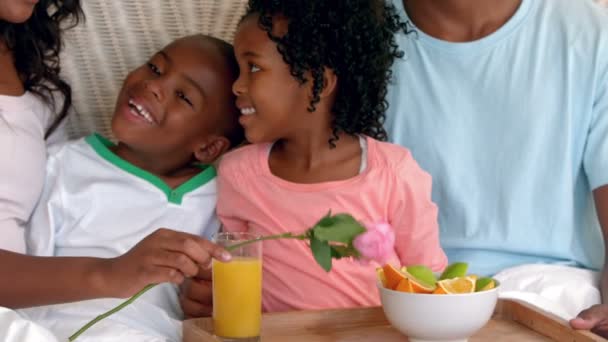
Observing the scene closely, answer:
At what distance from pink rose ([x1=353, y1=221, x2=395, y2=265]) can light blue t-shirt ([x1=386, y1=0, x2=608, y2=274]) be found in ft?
2.29

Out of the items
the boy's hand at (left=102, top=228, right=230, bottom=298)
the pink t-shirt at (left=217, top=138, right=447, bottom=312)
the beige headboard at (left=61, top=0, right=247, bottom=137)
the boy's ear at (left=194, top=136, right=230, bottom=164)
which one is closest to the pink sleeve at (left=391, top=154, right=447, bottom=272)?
the pink t-shirt at (left=217, top=138, right=447, bottom=312)

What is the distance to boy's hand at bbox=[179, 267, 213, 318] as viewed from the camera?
1750 millimetres

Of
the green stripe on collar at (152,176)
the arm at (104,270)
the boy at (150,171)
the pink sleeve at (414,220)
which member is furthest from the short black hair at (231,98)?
the arm at (104,270)

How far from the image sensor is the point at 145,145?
185 centimetres

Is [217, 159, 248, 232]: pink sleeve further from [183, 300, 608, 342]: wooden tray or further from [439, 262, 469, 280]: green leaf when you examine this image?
[439, 262, 469, 280]: green leaf

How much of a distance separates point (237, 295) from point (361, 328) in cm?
24

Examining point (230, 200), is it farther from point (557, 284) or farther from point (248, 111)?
point (557, 284)

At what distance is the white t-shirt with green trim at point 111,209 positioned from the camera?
178 cm

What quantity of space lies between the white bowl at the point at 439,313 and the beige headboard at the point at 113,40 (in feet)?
3.00

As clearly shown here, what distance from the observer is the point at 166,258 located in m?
1.35

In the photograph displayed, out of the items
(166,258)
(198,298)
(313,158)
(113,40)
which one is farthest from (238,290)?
(113,40)

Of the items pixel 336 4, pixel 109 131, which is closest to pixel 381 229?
pixel 336 4

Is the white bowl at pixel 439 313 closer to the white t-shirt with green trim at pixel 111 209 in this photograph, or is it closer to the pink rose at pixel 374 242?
the pink rose at pixel 374 242

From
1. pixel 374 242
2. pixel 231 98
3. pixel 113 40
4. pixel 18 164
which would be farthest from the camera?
pixel 113 40
